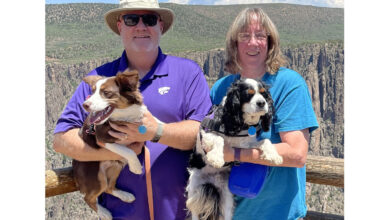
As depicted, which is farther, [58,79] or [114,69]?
[58,79]

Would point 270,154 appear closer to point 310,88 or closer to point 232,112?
point 232,112

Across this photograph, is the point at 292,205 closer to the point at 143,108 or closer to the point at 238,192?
the point at 238,192

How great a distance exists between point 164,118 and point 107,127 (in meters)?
0.61

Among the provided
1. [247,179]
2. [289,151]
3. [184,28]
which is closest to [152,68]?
[247,179]

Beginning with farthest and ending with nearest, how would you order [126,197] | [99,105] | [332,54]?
1. [332,54]
2. [126,197]
3. [99,105]

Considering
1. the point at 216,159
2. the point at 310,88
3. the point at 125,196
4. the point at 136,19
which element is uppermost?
the point at 310,88

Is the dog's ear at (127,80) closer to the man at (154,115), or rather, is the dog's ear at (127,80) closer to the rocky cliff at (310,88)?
the man at (154,115)

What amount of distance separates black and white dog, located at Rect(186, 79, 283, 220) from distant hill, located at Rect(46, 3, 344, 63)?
347 feet

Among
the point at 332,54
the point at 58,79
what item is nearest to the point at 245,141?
the point at 332,54

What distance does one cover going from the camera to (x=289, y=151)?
421 cm

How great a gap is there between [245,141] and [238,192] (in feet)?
1.82

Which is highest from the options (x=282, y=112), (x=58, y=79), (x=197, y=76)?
(x=58, y=79)

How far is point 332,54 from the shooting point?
11069 cm

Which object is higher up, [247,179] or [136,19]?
[136,19]
